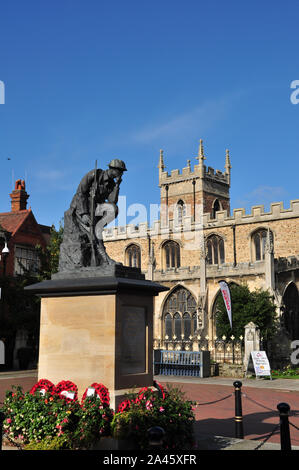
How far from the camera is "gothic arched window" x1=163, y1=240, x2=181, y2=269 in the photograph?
4309 cm

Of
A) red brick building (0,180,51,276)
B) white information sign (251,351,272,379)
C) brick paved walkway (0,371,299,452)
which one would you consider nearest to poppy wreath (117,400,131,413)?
brick paved walkway (0,371,299,452)

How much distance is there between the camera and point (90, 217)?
29.7ft

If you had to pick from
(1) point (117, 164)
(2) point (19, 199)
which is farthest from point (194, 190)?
(1) point (117, 164)

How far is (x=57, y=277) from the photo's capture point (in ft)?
28.6

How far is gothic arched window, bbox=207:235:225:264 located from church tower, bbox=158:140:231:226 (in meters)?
8.88

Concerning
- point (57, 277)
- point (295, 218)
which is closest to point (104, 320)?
point (57, 277)

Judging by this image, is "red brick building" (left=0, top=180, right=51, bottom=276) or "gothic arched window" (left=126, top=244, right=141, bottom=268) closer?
"red brick building" (left=0, top=180, right=51, bottom=276)

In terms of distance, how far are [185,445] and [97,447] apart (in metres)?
1.33

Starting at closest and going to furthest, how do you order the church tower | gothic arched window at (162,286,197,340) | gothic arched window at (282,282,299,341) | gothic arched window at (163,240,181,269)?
gothic arched window at (282,282,299,341) < gothic arched window at (162,286,197,340) < gothic arched window at (163,240,181,269) < the church tower

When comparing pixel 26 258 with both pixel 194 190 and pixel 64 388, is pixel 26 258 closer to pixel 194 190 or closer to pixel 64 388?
pixel 194 190

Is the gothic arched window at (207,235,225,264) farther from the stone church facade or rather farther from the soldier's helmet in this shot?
the soldier's helmet

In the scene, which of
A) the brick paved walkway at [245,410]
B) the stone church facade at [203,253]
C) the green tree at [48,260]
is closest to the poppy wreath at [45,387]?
the brick paved walkway at [245,410]

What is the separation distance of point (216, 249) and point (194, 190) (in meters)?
11.7

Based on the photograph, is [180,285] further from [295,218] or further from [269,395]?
[269,395]
